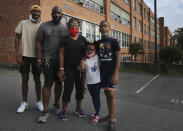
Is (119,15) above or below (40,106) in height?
above

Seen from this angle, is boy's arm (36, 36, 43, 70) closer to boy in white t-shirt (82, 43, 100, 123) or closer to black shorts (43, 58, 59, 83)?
black shorts (43, 58, 59, 83)

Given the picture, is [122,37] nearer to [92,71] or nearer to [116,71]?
[92,71]

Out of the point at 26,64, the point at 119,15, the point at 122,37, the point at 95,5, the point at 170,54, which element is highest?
the point at 119,15

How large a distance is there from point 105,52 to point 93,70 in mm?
395

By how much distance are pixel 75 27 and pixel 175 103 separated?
3601 millimetres

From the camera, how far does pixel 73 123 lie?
2652 mm

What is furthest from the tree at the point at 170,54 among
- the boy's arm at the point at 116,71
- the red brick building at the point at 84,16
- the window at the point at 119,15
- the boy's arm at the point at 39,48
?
the window at the point at 119,15

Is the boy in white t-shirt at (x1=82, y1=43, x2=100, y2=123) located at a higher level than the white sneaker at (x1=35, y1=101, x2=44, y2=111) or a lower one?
higher

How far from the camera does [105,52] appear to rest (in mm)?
2643

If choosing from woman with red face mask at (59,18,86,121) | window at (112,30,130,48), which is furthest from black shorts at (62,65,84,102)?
window at (112,30,130,48)

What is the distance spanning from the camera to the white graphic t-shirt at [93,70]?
9.01 ft

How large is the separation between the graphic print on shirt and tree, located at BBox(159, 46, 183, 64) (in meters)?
10.4

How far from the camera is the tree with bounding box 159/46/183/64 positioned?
441 inches

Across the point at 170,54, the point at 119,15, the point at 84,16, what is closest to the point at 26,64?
the point at 170,54
